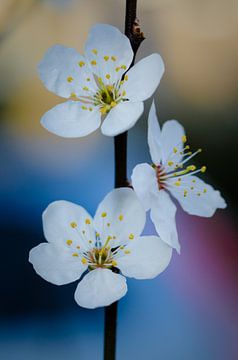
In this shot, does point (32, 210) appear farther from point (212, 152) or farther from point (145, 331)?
point (212, 152)

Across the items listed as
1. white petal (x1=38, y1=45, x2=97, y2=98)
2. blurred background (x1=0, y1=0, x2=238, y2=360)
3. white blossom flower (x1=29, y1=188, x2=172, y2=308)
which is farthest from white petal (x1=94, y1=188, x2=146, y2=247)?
blurred background (x1=0, y1=0, x2=238, y2=360)

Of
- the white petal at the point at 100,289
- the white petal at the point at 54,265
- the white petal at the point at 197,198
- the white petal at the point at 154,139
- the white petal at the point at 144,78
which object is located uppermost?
the white petal at the point at 144,78

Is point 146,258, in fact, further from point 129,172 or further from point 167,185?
point 129,172

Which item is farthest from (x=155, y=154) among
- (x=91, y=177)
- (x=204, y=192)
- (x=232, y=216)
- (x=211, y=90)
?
(x=211, y=90)

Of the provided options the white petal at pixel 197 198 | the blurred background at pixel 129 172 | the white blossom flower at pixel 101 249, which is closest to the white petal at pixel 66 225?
the white blossom flower at pixel 101 249

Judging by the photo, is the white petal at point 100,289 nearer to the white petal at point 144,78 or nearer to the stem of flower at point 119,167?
the stem of flower at point 119,167

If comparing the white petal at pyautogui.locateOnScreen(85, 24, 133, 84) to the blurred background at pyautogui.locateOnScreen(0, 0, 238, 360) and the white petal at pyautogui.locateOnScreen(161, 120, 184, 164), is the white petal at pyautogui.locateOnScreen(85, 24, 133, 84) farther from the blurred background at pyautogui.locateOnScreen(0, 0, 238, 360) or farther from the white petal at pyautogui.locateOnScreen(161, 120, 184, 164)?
the blurred background at pyautogui.locateOnScreen(0, 0, 238, 360)

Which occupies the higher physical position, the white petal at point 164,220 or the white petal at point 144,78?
the white petal at point 144,78
